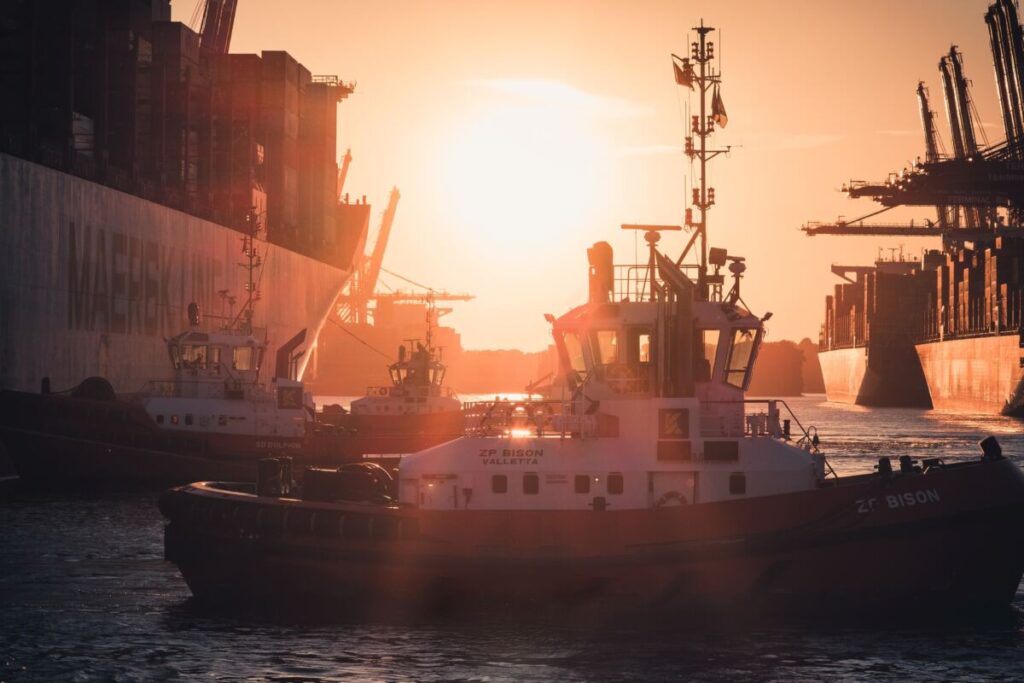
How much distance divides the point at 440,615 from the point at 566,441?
10.8 feet

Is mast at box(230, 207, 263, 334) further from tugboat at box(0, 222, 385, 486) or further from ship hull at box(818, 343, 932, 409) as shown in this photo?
ship hull at box(818, 343, 932, 409)

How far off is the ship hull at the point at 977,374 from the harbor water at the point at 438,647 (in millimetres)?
87427

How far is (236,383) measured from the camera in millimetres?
43031

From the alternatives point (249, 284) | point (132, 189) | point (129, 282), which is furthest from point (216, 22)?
point (249, 284)

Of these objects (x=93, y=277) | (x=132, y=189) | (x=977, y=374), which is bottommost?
(x=977, y=374)

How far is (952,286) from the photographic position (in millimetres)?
133000

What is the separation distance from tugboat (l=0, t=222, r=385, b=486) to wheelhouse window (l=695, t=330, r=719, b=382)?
22.5m

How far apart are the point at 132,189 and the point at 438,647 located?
177ft

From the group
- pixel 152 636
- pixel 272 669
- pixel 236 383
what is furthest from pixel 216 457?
pixel 272 669

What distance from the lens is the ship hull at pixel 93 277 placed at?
5241cm

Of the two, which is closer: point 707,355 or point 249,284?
point 707,355

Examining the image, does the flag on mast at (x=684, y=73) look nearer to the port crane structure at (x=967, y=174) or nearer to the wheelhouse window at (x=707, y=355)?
the wheelhouse window at (x=707, y=355)

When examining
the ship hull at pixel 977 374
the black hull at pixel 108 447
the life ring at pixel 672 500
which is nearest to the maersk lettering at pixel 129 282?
the black hull at pixel 108 447

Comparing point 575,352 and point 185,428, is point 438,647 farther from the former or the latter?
point 185,428
